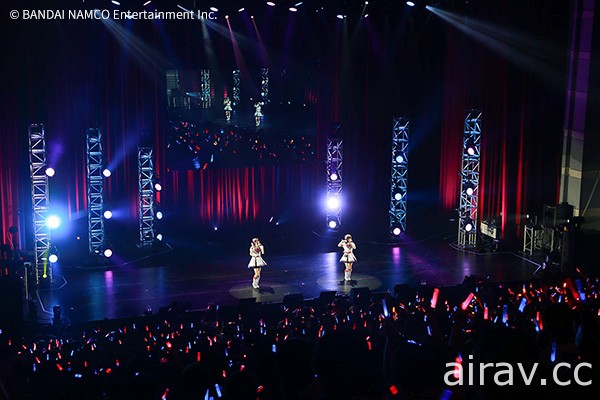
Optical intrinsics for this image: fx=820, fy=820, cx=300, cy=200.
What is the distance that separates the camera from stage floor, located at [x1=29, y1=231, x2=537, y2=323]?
17672 mm

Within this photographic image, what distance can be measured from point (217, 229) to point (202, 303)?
5857 mm

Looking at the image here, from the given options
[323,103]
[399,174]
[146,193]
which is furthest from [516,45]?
[146,193]

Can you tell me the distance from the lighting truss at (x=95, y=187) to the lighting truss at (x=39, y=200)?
1302 millimetres

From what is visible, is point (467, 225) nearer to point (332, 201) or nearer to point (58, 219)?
point (332, 201)

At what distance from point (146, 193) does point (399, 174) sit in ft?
23.4

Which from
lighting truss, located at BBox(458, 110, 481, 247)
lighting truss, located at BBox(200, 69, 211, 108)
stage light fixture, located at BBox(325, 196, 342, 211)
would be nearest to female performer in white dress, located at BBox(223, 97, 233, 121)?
lighting truss, located at BBox(200, 69, 211, 108)

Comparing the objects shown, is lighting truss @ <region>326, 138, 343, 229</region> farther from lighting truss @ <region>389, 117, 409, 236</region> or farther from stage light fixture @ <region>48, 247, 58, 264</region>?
stage light fixture @ <region>48, 247, 58, 264</region>

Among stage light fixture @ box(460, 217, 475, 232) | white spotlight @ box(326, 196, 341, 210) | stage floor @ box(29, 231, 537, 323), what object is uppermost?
white spotlight @ box(326, 196, 341, 210)

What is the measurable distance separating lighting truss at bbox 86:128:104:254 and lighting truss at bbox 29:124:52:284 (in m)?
1.30

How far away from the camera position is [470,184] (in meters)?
22.5

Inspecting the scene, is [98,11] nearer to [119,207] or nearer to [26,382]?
[119,207]

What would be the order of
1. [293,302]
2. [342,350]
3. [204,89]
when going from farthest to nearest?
1. [204,89]
2. [293,302]
3. [342,350]

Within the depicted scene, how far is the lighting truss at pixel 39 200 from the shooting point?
722 inches

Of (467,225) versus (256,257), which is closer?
(256,257)
